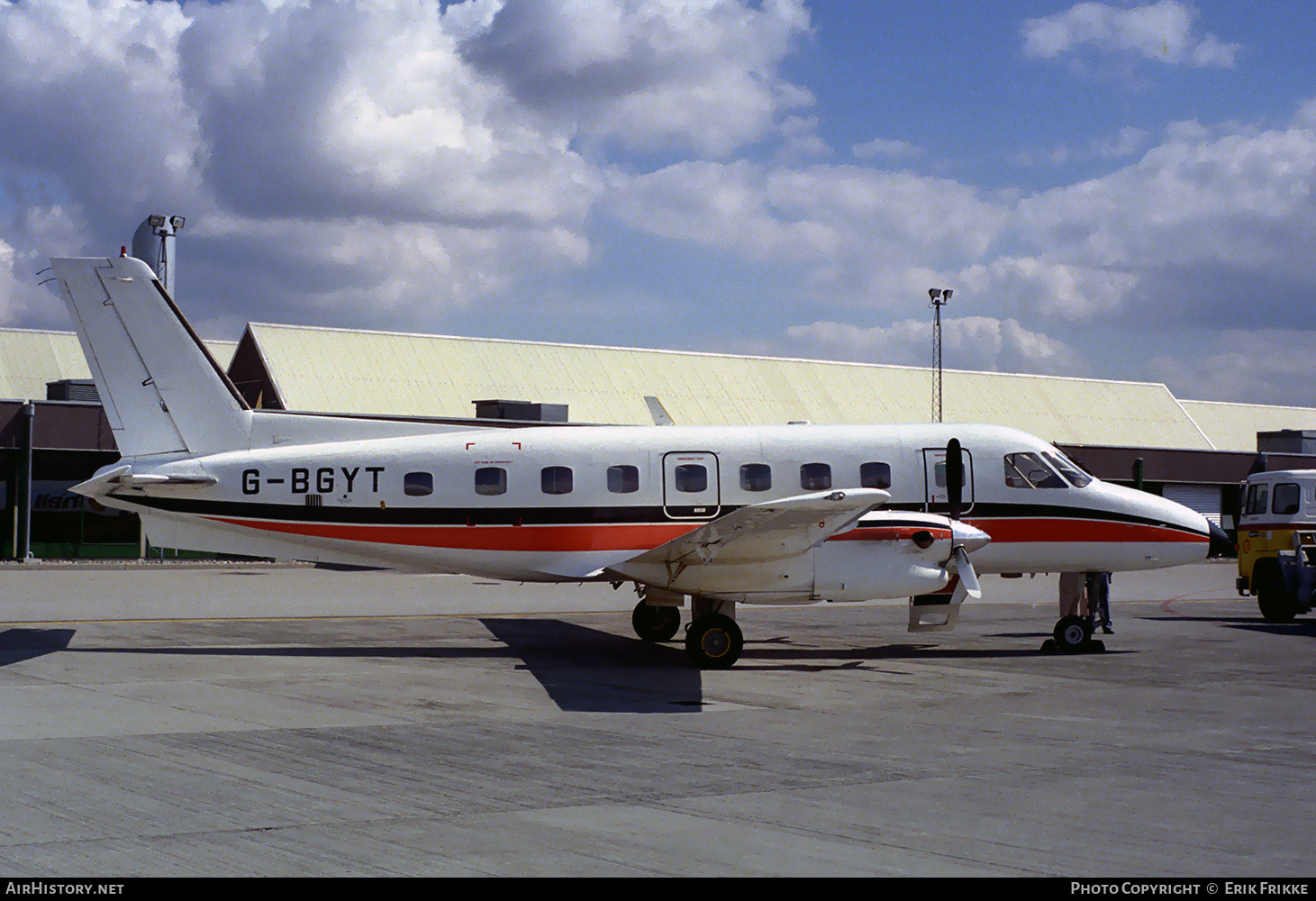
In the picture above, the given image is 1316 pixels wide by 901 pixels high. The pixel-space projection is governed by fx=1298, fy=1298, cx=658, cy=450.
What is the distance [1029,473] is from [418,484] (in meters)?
9.37

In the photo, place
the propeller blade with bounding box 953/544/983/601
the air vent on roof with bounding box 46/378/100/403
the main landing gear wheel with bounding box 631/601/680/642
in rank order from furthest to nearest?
the air vent on roof with bounding box 46/378/100/403 → the main landing gear wheel with bounding box 631/601/680/642 → the propeller blade with bounding box 953/544/983/601

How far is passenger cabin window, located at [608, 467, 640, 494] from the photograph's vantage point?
19.3 meters

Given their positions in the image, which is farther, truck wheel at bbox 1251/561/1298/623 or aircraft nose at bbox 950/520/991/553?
truck wheel at bbox 1251/561/1298/623

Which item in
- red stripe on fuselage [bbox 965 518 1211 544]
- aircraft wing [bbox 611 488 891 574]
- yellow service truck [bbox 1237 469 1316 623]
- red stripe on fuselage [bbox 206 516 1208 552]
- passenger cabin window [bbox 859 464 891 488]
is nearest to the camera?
aircraft wing [bbox 611 488 891 574]

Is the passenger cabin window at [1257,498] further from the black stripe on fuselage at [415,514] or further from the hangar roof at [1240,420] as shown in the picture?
the hangar roof at [1240,420]

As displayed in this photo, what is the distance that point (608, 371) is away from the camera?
211 ft

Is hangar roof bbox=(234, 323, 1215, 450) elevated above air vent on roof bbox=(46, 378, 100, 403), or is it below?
above

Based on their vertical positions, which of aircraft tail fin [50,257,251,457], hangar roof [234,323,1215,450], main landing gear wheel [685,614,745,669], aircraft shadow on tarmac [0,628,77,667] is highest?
hangar roof [234,323,1215,450]

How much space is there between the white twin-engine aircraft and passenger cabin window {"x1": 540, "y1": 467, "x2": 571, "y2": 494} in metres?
0.02

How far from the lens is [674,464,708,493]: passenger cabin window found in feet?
63.6

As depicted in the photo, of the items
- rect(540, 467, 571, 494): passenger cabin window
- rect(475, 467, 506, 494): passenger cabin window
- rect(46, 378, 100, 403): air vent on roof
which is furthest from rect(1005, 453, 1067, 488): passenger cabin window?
rect(46, 378, 100, 403): air vent on roof

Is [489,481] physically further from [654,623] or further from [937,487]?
[937,487]

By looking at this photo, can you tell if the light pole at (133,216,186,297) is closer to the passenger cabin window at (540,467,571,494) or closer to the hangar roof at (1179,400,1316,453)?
the passenger cabin window at (540,467,571,494)
